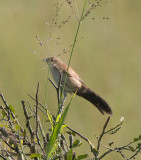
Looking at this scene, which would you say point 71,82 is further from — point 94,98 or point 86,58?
point 86,58

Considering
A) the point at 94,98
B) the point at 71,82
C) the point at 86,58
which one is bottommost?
the point at 94,98

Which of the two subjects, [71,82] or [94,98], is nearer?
[94,98]

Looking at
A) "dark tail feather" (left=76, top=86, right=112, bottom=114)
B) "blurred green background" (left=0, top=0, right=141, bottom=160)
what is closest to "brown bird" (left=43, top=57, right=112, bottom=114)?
"dark tail feather" (left=76, top=86, right=112, bottom=114)


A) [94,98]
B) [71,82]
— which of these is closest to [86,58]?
[71,82]

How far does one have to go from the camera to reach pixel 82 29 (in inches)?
272

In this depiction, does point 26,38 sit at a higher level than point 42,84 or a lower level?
higher

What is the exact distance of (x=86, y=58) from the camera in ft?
21.1

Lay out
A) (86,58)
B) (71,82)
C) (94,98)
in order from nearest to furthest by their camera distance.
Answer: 1. (94,98)
2. (71,82)
3. (86,58)

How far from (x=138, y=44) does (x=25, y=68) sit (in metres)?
1.57

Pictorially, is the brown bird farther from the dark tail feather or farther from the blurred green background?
the blurred green background

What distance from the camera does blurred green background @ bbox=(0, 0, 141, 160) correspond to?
19.2ft

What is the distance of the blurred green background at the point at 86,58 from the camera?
19.2ft

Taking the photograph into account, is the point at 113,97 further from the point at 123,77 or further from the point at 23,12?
the point at 23,12

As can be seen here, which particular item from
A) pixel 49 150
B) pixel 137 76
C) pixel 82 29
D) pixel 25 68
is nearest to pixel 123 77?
pixel 137 76
